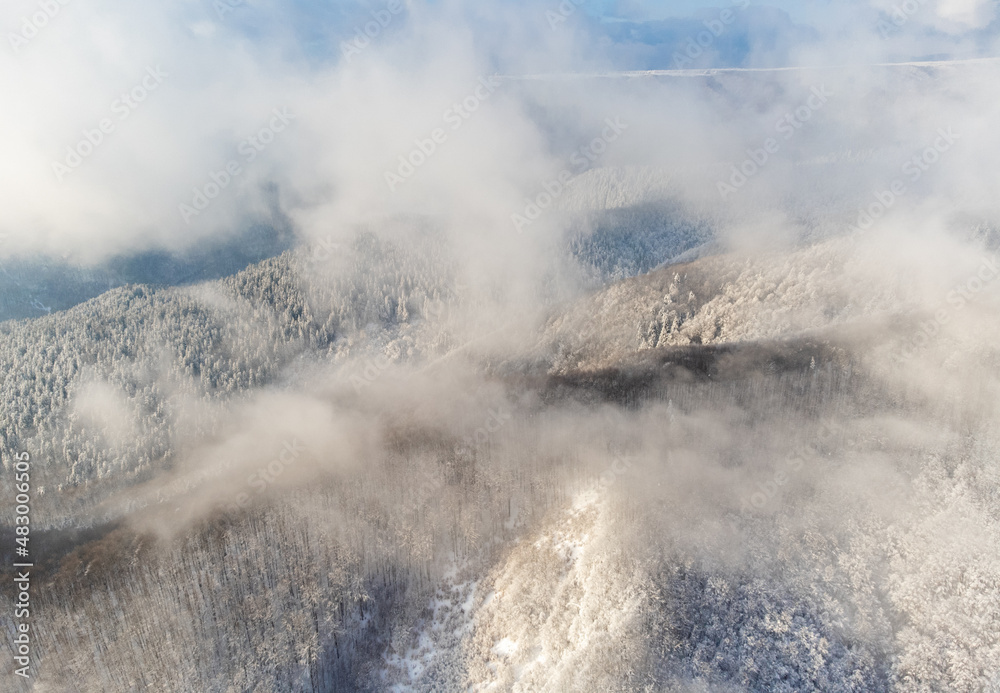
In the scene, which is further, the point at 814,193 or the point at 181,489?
the point at 814,193

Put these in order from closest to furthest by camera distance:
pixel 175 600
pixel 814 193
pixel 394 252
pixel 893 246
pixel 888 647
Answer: pixel 888 647 < pixel 175 600 < pixel 893 246 < pixel 394 252 < pixel 814 193

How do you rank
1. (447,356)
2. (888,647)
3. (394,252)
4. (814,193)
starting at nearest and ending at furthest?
(888,647), (447,356), (394,252), (814,193)

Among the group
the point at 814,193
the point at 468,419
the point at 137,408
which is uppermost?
the point at 137,408

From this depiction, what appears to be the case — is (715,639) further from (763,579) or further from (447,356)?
(447,356)

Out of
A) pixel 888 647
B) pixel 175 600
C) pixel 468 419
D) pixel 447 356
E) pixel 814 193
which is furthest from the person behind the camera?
pixel 814 193

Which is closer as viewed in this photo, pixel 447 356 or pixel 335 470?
pixel 335 470

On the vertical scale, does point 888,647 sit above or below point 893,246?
below

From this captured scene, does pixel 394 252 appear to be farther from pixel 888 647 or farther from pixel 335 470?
pixel 888 647

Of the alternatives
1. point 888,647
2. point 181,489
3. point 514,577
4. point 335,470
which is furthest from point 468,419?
point 888,647

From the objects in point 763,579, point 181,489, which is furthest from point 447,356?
point 763,579
